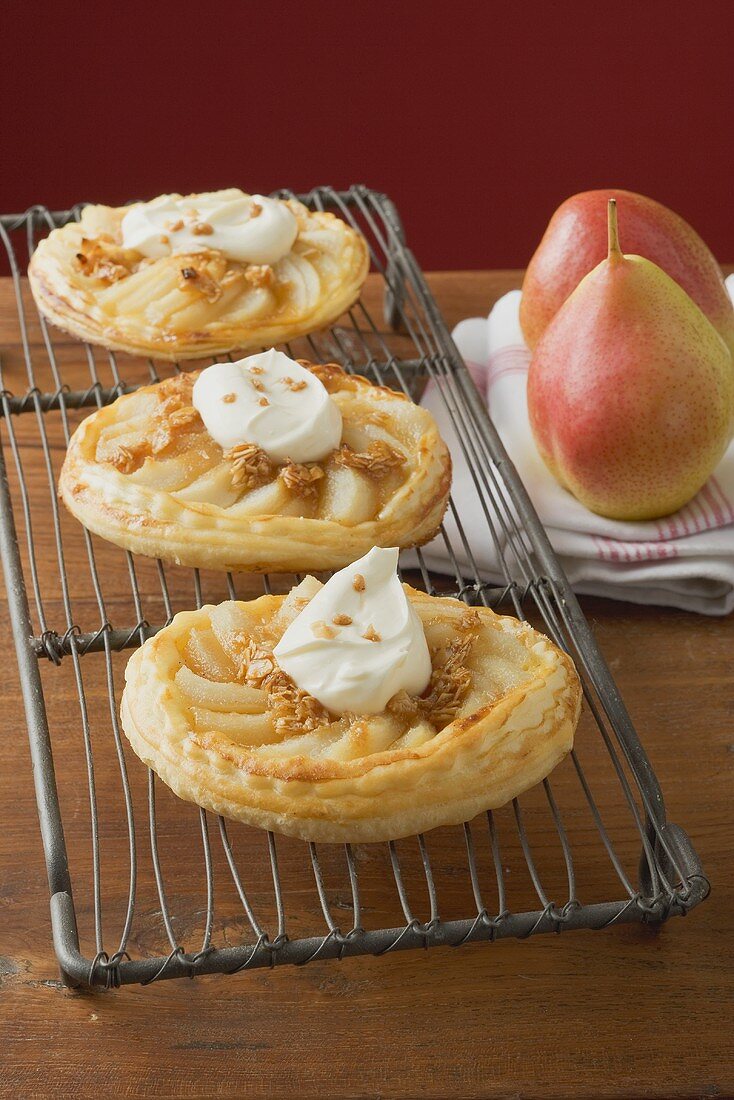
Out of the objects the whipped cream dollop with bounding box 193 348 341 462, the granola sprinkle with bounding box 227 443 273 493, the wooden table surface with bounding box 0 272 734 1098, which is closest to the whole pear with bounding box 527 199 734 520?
the whipped cream dollop with bounding box 193 348 341 462

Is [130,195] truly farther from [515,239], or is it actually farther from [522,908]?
[522,908]

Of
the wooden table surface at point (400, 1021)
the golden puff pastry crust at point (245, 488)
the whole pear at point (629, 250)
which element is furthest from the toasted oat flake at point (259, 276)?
the wooden table surface at point (400, 1021)

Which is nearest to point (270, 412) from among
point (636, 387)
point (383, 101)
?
point (636, 387)

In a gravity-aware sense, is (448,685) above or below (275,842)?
above

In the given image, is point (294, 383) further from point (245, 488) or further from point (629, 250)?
point (629, 250)

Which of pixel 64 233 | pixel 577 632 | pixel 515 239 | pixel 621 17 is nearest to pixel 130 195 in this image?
pixel 515 239
